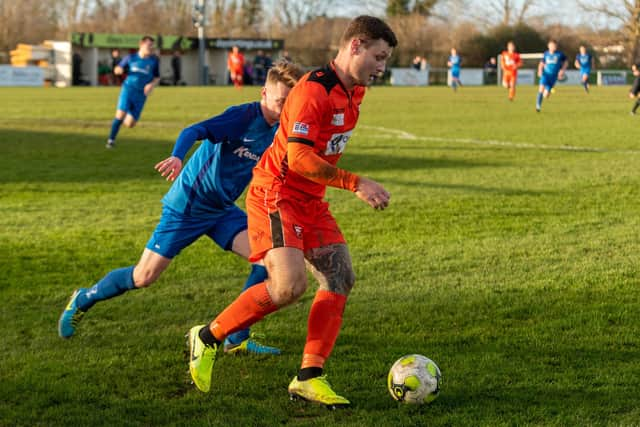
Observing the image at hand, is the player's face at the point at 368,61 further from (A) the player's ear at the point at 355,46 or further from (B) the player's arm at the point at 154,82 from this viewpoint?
(B) the player's arm at the point at 154,82

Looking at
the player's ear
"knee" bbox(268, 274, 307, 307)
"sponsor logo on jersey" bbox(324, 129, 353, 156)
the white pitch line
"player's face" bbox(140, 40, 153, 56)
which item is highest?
"player's face" bbox(140, 40, 153, 56)

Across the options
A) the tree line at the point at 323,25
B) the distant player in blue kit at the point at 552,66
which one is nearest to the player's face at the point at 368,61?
the distant player in blue kit at the point at 552,66

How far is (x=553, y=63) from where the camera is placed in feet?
93.2

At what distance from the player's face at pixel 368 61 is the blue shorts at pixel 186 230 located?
1.30m

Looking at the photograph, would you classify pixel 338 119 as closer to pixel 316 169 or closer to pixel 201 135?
pixel 316 169

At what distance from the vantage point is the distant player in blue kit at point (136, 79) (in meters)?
16.0

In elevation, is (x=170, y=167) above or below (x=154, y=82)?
below

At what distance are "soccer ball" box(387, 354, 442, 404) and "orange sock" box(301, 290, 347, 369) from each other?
1.05 ft

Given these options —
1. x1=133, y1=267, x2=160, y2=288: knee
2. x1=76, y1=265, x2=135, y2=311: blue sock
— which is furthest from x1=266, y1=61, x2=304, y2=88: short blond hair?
x1=76, y1=265, x2=135, y2=311: blue sock

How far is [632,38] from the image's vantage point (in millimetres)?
71688

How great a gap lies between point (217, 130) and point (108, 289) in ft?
3.92

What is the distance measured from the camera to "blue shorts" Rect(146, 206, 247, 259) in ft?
15.8

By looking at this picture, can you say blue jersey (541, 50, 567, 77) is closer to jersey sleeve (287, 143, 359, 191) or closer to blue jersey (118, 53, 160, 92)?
blue jersey (118, 53, 160, 92)

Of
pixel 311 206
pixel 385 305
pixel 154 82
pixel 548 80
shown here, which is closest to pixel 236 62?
pixel 548 80
